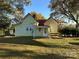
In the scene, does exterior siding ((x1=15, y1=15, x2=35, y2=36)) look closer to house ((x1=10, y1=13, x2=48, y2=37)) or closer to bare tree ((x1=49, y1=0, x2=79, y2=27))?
house ((x1=10, y1=13, x2=48, y2=37))

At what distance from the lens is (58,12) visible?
67.8m

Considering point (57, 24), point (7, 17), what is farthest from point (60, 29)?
point (7, 17)

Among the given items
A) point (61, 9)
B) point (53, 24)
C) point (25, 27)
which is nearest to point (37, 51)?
point (61, 9)

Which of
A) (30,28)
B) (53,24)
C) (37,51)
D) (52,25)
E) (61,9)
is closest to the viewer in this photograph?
(37,51)

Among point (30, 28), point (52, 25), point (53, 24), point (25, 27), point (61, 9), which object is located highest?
point (61, 9)

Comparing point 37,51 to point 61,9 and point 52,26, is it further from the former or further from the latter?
point 52,26

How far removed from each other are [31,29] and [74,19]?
1185 cm

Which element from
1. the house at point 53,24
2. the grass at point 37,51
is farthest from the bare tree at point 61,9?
the grass at point 37,51

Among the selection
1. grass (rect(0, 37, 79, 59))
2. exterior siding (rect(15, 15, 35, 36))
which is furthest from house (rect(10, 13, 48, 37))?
grass (rect(0, 37, 79, 59))

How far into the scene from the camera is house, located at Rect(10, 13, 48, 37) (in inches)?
2714

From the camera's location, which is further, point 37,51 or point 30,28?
Result: point 30,28

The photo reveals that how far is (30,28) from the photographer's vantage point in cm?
6956

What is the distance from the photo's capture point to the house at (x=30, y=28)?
6894 centimetres

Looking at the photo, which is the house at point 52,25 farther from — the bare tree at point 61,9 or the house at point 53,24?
the bare tree at point 61,9
